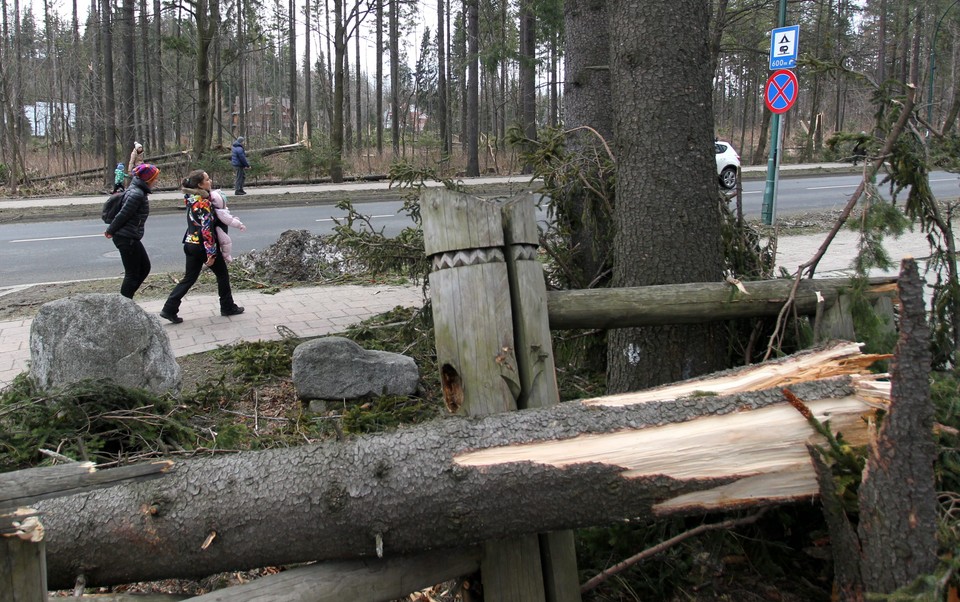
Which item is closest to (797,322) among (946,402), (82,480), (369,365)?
(946,402)

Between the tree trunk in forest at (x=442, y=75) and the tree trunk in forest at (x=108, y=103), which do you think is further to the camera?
the tree trunk in forest at (x=442, y=75)

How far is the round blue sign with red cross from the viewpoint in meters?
13.0

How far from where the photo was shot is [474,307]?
2648mm

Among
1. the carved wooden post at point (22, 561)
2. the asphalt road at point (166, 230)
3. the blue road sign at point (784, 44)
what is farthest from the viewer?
the blue road sign at point (784, 44)

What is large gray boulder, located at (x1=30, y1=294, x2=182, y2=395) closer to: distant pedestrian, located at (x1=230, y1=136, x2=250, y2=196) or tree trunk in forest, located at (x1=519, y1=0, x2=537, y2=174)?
tree trunk in forest, located at (x1=519, y1=0, x2=537, y2=174)

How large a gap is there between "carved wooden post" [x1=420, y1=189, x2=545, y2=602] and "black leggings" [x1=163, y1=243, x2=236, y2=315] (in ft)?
16.7

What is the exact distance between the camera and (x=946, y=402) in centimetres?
271

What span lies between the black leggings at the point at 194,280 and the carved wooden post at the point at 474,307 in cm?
509

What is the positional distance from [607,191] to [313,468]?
2.68 meters

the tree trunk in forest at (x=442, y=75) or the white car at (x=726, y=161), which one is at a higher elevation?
the tree trunk in forest at (x=442, y=75)

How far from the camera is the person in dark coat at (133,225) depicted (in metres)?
7.10

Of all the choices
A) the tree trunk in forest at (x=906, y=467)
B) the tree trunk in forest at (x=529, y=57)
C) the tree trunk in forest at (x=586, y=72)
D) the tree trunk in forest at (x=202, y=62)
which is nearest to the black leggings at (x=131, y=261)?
the tree trunk in forest at (x=586, y=72)

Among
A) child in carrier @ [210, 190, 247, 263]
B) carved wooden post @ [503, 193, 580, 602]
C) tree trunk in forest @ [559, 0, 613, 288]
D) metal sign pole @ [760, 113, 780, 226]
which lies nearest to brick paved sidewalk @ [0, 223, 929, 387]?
child in carrier @ [210, 190, 247, 263]

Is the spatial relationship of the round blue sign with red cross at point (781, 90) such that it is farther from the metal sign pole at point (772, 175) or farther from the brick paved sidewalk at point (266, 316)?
the brick paved sidewalk at point (266, 316)
